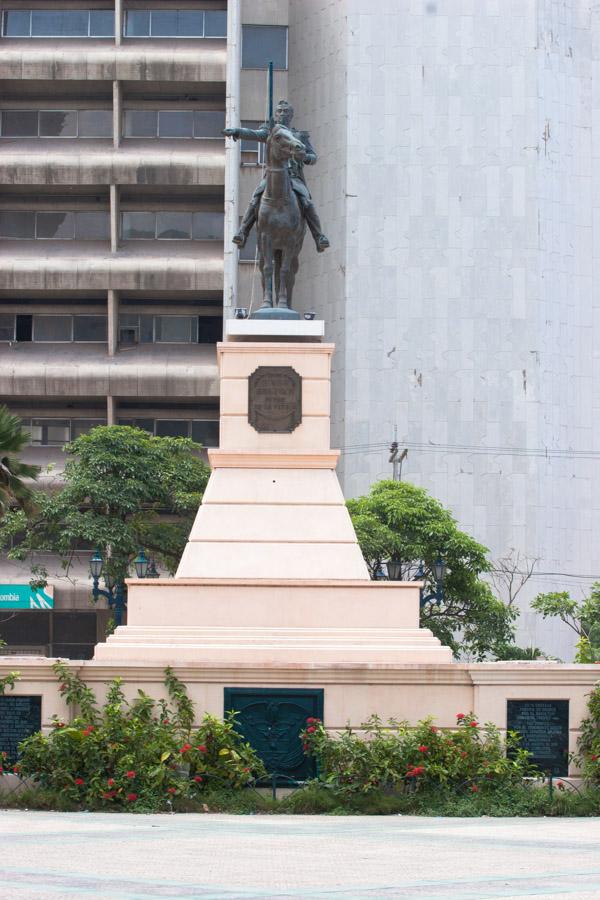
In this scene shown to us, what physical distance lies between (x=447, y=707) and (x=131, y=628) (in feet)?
15.8

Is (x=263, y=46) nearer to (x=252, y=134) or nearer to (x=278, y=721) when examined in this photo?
(x=252, y=134)

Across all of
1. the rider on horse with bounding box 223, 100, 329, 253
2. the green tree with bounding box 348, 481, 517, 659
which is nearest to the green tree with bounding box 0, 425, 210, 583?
the green tree with bounding box 348, 481, 517, 659

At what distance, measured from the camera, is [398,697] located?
75.2 feet

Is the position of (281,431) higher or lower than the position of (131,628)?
higher

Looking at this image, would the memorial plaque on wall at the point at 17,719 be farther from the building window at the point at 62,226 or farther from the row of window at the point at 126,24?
the row of window at the point at 126,24

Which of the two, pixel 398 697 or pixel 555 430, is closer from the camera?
pixel 398 697

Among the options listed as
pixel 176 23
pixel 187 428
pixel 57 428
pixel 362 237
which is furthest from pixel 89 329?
pixel 176 23

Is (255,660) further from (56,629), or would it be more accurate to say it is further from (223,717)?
(56,629)

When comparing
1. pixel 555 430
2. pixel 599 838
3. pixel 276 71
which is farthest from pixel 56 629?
pixel 599 838

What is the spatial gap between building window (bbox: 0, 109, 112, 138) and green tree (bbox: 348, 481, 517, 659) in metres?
28.1

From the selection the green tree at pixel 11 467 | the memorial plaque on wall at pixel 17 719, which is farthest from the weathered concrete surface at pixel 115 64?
the memorial plaque on wall at pixel 17 719

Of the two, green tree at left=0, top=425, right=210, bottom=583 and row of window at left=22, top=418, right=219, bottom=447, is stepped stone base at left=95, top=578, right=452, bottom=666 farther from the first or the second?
row of window at left=22, top=418, right=219, bottom=447

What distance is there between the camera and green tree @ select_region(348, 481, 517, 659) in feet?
160

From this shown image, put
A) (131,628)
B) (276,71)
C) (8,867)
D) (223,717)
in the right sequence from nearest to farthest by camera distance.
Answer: (8,867) < (223,717) < (131,628) < (276,71)
